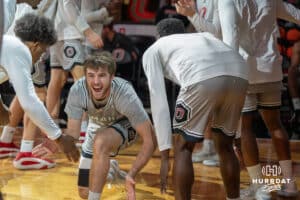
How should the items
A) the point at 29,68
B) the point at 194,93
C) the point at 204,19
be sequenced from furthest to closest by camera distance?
the point at 204,19 < the point at 29,68 < the point at 194,93

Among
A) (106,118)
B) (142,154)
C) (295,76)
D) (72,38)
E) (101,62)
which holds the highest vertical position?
(72,38)

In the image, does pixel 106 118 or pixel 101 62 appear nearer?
pixel 101 62

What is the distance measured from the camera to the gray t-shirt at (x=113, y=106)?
275 cm

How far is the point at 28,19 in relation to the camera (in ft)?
9.68

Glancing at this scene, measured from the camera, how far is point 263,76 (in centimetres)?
291

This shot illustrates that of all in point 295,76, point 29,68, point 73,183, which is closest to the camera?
point 29,68

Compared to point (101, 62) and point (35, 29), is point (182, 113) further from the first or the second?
point (35, 29)

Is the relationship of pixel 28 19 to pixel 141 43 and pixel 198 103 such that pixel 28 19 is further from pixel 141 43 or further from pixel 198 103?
pixel 141 43

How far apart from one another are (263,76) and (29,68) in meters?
1.05

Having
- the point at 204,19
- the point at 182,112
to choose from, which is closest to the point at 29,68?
the point at 182,112

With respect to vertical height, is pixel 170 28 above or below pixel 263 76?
above


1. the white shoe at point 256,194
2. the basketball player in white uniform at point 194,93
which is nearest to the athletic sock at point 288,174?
the white shoe at point 256,194

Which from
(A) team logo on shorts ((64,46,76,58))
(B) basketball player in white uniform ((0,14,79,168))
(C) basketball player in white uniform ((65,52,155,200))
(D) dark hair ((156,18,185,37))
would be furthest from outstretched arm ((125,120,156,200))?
(A) team logo on shorts ((64,46,76,58))

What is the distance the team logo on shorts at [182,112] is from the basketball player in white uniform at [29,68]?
450 mm
